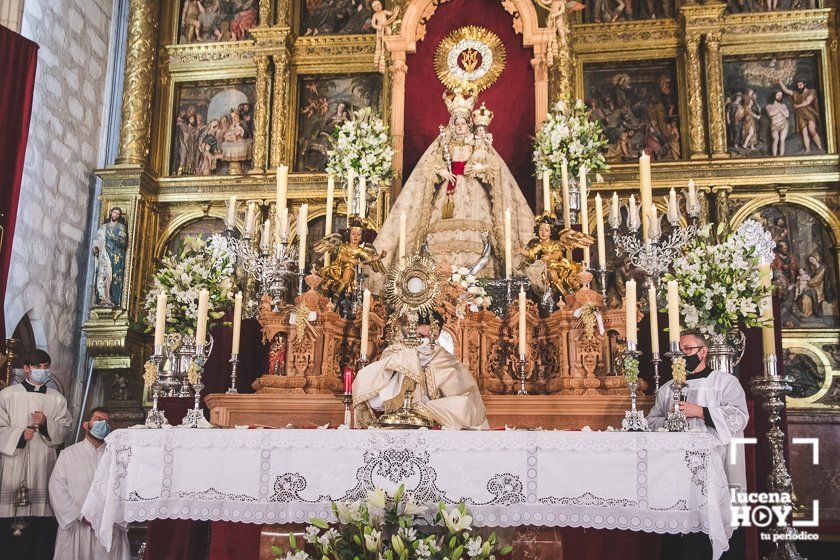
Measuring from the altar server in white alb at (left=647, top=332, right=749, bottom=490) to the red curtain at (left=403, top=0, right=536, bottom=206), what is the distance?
470cm

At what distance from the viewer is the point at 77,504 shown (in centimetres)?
799

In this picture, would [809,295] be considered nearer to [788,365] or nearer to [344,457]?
[788,365]

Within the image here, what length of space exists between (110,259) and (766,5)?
29.8 ft

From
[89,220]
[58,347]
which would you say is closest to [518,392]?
[58,347]

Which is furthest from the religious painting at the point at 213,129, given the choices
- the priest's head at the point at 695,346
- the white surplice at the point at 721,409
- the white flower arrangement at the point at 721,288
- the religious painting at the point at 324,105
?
the white surplice at the point at 721,409

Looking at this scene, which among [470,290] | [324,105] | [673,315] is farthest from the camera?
[324,105]

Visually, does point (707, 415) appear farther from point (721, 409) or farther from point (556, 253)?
point (556, 253)

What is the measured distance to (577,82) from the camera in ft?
38.5

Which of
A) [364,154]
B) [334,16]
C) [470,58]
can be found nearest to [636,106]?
[470,58]

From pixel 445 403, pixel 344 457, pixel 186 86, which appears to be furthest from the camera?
pixel 186 86

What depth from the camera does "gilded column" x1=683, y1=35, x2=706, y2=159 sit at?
36.4 feet

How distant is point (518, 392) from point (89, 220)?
7098 millimetres

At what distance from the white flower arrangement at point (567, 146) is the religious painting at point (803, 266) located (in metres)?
2.57

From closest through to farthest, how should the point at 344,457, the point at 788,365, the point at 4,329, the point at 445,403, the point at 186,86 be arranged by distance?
the point at 344,457
the point at 445,403
the point at 4,329
the point at 788,365
the point at 186,86
